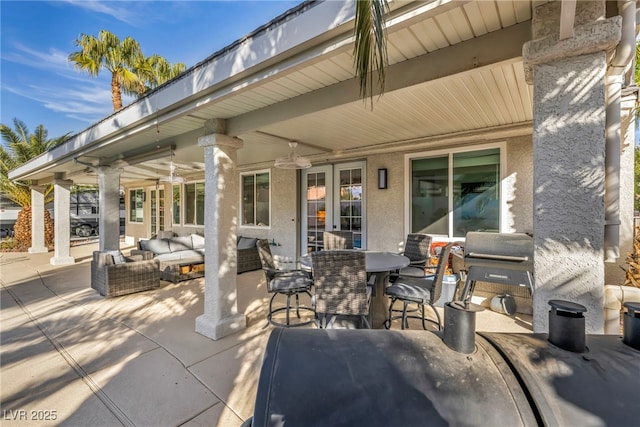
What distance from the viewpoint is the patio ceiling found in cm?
195

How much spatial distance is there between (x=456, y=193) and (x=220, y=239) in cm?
409

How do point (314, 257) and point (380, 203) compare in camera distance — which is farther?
point (380, 203)

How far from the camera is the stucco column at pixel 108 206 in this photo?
263 inches

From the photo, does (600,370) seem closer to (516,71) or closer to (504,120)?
(516,71)

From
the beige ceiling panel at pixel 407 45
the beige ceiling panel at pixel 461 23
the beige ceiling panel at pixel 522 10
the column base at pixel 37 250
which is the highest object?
the beige ceiling panel at pixel 522 10

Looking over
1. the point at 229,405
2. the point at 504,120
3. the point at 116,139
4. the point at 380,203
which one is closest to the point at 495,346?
the point at 229,405

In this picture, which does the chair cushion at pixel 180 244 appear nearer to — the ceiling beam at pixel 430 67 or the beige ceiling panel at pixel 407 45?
the ceiling beam at pixel 430 67

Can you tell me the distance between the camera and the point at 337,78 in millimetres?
2707

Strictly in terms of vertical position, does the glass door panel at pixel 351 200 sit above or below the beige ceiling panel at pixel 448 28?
below

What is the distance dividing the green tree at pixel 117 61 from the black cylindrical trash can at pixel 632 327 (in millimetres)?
14201

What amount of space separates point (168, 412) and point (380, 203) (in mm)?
4789

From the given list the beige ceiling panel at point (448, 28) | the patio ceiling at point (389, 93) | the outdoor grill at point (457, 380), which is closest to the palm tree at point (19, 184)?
the patio ceiling at point (389, 93)

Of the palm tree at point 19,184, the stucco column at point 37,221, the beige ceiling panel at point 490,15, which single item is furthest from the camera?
the palm tree at point 19,184

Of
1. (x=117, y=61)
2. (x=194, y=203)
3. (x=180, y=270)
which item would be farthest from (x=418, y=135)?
(x=117, y=61)
